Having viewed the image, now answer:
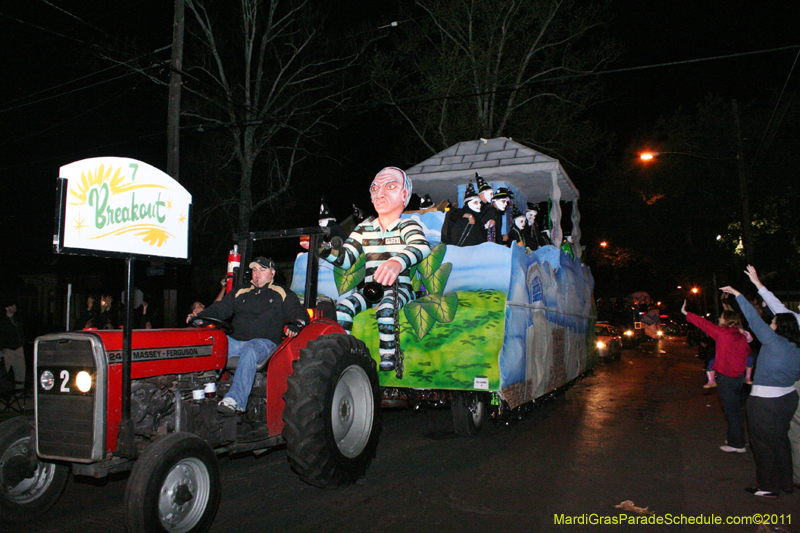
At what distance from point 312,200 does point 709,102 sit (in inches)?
719

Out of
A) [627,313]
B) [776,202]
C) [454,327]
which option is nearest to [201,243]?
[454,327]

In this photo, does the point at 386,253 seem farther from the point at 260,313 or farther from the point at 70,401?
the point at 70,401

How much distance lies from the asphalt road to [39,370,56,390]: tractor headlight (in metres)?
1.12

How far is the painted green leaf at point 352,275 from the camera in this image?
6340 mm

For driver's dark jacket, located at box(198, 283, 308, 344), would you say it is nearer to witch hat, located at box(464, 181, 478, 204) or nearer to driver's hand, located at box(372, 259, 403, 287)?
driver's hand, located at box(372, 259, 403, 287)

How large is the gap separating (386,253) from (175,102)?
7.80 m

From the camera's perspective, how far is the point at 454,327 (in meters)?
5.92

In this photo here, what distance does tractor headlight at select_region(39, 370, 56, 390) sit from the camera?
3914mm

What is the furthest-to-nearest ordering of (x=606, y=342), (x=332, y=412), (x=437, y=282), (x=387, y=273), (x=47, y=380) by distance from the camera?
(x=606, y=342)
(x=437, y=282)
(x=387, y=273)
(x=332, y=412)
(x=47, y=380)

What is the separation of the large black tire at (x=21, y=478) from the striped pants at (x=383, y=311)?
288 centimetres

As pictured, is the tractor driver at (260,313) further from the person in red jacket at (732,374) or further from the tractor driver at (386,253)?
the person in red jacket at (732,374)

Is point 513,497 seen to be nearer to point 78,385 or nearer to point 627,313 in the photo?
point 78,385

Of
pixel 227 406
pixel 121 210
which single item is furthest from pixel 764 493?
pixel 121 210

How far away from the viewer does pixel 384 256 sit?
20.3 feet
